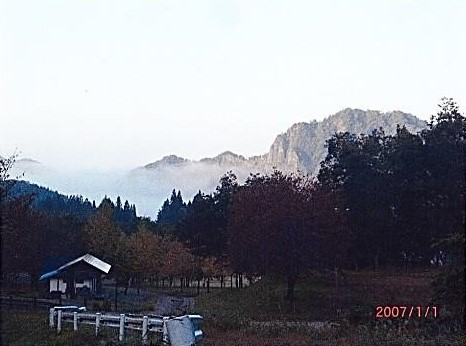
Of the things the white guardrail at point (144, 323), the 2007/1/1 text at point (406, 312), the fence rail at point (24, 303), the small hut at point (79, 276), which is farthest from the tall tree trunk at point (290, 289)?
the white guardrail at point (144, 323)

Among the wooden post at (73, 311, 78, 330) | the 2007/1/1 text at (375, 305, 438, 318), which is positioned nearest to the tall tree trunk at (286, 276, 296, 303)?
the 2007/1/1 text at (375, 305, 438, 318)

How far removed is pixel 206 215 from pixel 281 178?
19.2 metres

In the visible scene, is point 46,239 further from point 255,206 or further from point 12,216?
Answer: point 255,206

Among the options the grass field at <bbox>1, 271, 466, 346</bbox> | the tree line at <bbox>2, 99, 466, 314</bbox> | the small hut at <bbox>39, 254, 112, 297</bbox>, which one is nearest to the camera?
the grass field at <bbox>1, 271, 466, 346</bbox>

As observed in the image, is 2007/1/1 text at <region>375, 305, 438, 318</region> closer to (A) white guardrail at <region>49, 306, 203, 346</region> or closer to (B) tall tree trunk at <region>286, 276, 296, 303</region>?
(B) tall tree trunk at <region>286, 276, 296, 303</region>

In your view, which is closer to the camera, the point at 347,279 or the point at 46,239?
the point at 347,279

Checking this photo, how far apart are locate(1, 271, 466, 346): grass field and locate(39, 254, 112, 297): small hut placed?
782 cm

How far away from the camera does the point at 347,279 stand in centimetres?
4450

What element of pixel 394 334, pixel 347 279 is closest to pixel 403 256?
pixel 347 279

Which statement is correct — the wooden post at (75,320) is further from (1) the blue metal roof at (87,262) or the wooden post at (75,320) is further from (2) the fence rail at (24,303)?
(1) the blue metal roof at (87,262)

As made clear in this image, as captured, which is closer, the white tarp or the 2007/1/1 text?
the white tarp

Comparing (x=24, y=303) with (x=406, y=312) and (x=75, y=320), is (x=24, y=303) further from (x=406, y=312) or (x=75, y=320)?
(x=406, y=312)

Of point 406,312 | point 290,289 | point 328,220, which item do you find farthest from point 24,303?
point 406,312

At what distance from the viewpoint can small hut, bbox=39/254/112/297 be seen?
41469mm
